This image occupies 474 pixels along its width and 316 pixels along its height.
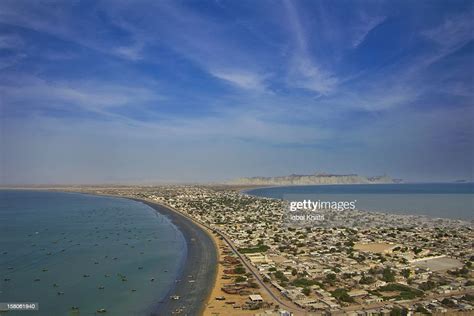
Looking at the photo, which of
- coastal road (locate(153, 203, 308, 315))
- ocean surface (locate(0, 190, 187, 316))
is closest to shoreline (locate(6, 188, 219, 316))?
ocean surface (locate(0, 190, 187, 316))

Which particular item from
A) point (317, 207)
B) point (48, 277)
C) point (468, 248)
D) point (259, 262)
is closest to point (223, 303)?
point (259, 262)

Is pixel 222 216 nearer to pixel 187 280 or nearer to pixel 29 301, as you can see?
pixel 187 280

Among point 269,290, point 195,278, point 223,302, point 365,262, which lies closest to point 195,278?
point 195,278

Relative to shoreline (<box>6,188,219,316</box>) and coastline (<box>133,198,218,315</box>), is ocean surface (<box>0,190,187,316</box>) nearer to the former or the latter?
shoreline (<box>6,188,219,316</box>)

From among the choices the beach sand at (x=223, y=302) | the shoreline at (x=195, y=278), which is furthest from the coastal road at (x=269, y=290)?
the shoreline at (x=195, y=278)

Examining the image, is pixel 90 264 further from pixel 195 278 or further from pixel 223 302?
pixel 223 302

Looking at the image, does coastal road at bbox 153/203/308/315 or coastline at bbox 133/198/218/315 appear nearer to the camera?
coastal road at bbox 153/203/308/315
